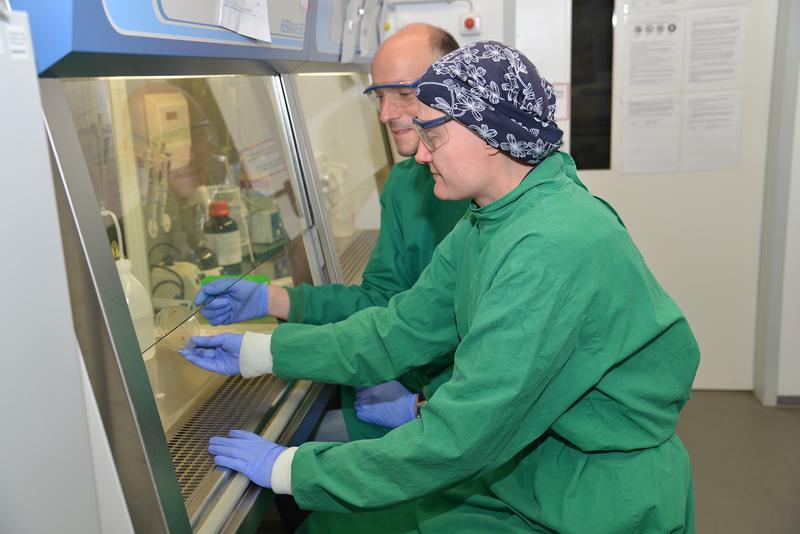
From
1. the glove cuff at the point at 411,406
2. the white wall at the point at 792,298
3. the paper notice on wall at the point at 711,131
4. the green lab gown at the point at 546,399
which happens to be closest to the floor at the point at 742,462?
the white wall at the point at 792,298

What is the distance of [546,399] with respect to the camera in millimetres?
1118

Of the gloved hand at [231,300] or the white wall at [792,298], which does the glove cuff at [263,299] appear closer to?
the gloved hand at [231,300]

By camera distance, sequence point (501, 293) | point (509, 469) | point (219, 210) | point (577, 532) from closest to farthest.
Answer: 1. point (501, 293)
2. point (577, 532)
3. point (509, 469)
4. point (219, 210)

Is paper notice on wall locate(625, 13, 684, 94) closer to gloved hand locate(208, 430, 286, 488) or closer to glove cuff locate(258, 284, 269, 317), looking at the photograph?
glove cuff locate(258, 284, 269, 317)

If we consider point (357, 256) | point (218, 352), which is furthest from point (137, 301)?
point (357, 256)

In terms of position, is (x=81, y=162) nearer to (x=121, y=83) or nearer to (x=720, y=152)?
(x=121, y=83)

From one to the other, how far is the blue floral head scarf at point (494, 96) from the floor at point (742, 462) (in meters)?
1.81

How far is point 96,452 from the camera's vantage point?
3.18 feet

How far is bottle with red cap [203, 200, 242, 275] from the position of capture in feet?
5.56

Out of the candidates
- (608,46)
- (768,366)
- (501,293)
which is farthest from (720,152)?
(501,293)

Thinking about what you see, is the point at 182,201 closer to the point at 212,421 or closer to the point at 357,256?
the point at 212,421

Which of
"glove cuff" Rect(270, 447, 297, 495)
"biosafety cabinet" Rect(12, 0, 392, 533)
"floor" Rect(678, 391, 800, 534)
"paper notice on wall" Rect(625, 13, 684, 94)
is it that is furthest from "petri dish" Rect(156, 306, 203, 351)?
"paper notice on wall" Rect(625, 13, 684, 94)

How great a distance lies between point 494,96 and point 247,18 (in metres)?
0.55

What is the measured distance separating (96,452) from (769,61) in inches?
116
